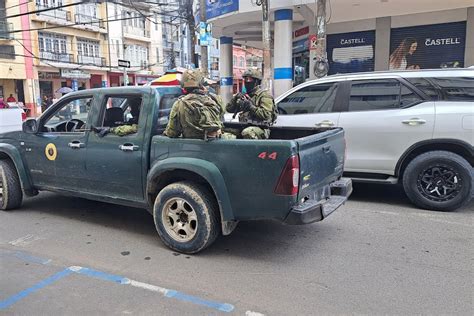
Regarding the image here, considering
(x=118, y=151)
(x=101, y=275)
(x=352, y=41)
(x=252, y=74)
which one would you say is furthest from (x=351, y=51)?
(x=101, y=275)

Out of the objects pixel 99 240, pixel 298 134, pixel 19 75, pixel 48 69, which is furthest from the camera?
pixel 48 69

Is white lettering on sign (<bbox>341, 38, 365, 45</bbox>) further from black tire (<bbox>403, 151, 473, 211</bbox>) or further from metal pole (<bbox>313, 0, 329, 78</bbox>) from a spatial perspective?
black tire (<bbox>403, 151, 473, 211</bbox>)

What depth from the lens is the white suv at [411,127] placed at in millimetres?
5250

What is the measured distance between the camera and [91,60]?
127 ft

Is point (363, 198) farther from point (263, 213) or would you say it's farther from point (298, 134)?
point (263, 213)

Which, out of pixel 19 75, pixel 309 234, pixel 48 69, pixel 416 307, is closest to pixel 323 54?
pixel 309 234

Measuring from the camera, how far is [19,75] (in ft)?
104

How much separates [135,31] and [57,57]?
10.7 metres

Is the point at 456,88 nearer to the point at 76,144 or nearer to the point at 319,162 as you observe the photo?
the point at 319,162

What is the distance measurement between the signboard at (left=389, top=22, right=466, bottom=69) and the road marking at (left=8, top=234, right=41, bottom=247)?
41.9 ft

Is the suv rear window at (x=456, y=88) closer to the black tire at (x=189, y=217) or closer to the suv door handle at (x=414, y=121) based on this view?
the suv door handle at (x=414, y=121)

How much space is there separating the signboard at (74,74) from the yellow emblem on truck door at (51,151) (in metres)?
34.2

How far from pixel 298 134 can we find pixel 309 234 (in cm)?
126

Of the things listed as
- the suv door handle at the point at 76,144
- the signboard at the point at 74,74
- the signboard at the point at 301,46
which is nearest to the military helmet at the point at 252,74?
the suv door handle at the point at 76,144
